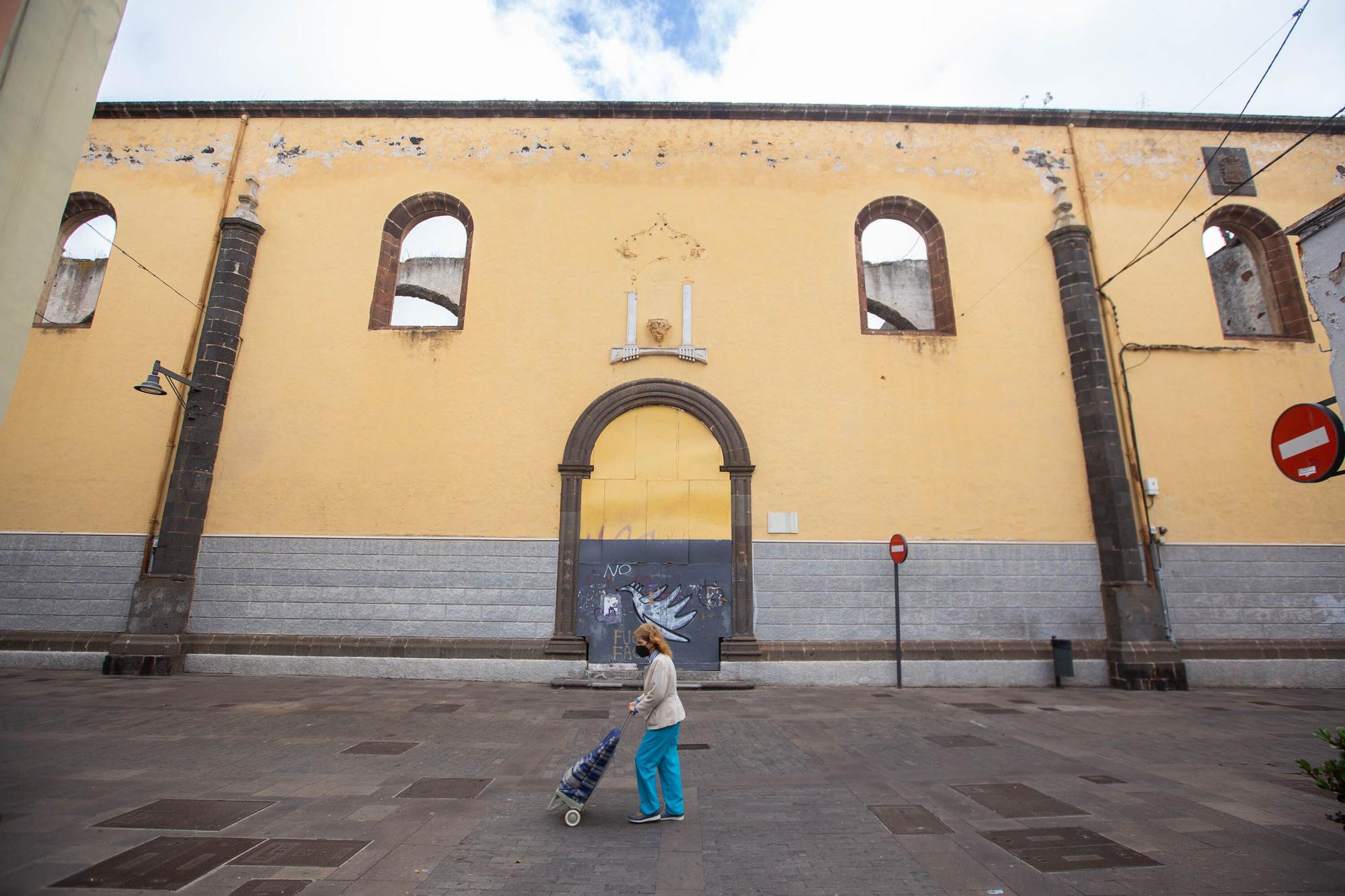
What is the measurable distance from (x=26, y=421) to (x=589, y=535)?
1029 cm

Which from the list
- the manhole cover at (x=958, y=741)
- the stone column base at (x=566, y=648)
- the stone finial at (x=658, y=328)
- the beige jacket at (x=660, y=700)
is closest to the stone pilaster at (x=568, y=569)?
the stone column base at (x=566, y=648)

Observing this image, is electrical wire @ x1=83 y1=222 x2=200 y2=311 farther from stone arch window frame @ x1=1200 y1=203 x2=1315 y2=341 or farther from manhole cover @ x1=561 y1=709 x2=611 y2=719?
stone arch window frame @ x1=1200 y1=203 x2=1315 y2=341

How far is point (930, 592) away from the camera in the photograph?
35.6 ft

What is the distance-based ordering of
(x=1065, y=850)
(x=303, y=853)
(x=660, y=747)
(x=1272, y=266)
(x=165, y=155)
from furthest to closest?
1. (x=165, y=155)
2. (x=1272, y=266)
3. (x=660, y=747)
4. (x=1065, y=850)
5. (x=303, y=853)

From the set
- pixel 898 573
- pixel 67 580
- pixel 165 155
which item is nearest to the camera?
pixel 898 573

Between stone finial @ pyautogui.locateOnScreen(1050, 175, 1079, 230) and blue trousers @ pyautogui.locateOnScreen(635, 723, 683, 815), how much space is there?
12.4 m

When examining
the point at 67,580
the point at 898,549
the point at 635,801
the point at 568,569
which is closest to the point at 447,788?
the point at 635,801

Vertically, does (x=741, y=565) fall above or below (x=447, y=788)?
above

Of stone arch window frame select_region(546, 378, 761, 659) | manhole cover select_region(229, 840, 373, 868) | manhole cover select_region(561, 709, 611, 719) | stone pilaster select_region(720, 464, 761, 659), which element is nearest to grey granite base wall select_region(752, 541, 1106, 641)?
stone pilaster select_region(720, 464, 761, 659)

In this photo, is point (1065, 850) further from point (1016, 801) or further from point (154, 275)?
point (154, 275)

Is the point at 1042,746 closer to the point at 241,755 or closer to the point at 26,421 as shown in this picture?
the point at 241,755

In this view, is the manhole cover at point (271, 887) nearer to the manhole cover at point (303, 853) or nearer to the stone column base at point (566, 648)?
the manhole cover at point (303, 853)

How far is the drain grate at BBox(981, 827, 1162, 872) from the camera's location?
379 centimetres

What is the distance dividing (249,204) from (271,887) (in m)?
12.9
